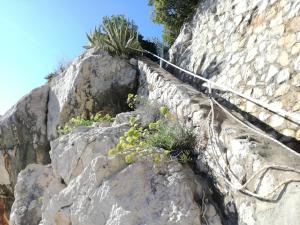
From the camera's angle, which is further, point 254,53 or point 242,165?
point 254,53

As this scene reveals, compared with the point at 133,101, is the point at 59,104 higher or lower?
higher

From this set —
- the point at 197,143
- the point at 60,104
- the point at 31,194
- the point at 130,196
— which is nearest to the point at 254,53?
the point at 197,143

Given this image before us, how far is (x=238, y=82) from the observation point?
6008mm

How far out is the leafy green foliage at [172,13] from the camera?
32.8 ft

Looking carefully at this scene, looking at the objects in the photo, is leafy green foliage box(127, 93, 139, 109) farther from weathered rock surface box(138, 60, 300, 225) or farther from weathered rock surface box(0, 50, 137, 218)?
weathered rock surface box(138, 60, 300, 225)

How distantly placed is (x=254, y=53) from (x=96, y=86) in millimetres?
4007

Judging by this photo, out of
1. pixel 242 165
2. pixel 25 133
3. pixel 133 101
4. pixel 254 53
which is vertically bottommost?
pixel 25 133

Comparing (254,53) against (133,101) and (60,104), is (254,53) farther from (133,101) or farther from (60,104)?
(60,104)

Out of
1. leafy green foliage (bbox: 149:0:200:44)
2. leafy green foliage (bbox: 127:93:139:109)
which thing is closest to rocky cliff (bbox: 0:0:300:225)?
leafy green foliage (bbox: 127:93:139:109)

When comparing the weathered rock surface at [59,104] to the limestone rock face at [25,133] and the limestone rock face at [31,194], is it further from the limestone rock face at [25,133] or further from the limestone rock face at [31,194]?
the limestone rock face at [31,194]

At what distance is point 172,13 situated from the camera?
33.8ft

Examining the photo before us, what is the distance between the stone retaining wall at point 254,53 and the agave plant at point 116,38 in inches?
60.7

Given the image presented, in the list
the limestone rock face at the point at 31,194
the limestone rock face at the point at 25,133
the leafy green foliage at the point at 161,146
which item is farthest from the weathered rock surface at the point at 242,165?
the limestone rock face at the point at 25,133

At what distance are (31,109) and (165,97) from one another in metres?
4.82
